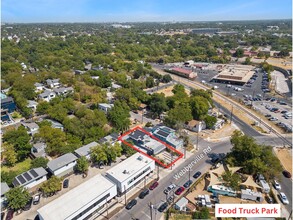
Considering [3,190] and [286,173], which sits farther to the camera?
[286,173]

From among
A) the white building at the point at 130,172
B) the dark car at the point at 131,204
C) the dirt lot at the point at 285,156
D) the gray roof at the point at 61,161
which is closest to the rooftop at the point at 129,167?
the white building at the point at 130,172

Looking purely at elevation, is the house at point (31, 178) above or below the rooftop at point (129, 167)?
below

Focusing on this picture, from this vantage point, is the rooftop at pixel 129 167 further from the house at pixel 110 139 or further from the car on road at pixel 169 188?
the house at pixel 110 139

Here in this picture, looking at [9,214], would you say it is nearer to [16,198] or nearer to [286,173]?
[16,198]

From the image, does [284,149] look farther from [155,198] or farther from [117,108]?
[117,108]

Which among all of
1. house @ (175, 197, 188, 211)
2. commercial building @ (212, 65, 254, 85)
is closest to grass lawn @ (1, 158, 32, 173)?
house @ (175, 197, 188, 211)

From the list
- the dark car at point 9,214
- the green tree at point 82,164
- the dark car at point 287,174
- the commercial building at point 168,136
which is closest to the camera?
the dark car at point 9,214

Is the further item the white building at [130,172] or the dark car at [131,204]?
the white building at [130,172]

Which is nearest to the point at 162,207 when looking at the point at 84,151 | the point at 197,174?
the point at 197,174
